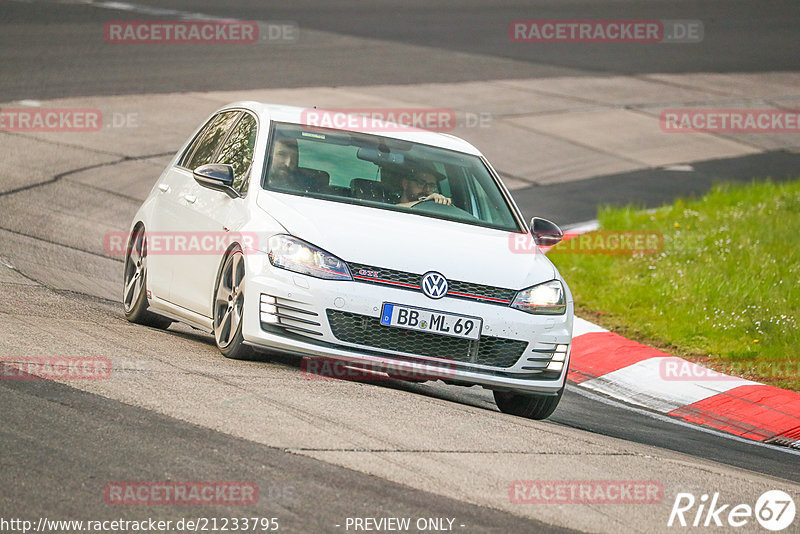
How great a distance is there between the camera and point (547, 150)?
786 inches

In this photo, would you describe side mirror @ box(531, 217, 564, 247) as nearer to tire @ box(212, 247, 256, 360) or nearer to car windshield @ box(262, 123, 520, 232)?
car windshield @ box(262, 123, 520, 232)

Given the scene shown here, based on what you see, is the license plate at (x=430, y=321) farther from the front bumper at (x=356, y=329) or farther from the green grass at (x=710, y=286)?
the green grass at (x=710, y=286)

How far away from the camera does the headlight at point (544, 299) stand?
743 centimetres

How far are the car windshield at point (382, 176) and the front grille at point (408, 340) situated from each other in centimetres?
108

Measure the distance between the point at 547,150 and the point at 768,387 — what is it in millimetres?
10522

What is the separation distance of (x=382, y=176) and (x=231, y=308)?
1.45 metres

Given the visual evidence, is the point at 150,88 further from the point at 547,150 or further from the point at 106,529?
the point at 106,529

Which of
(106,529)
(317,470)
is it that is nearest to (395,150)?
(317,470)

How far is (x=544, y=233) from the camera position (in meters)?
8.41

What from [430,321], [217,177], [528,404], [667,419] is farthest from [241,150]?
[667,419]

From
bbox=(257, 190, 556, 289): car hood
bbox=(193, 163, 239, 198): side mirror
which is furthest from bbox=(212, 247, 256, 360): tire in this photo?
bbox=(193, 163, 239, 198): side mirror

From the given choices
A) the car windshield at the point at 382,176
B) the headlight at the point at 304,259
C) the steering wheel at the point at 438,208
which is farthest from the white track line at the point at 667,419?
the headlight at the point at 304,259

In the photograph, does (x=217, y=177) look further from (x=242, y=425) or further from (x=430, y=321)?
(x=242, y=425)

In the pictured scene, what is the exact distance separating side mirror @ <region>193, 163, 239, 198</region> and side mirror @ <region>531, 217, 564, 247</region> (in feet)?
6.57
